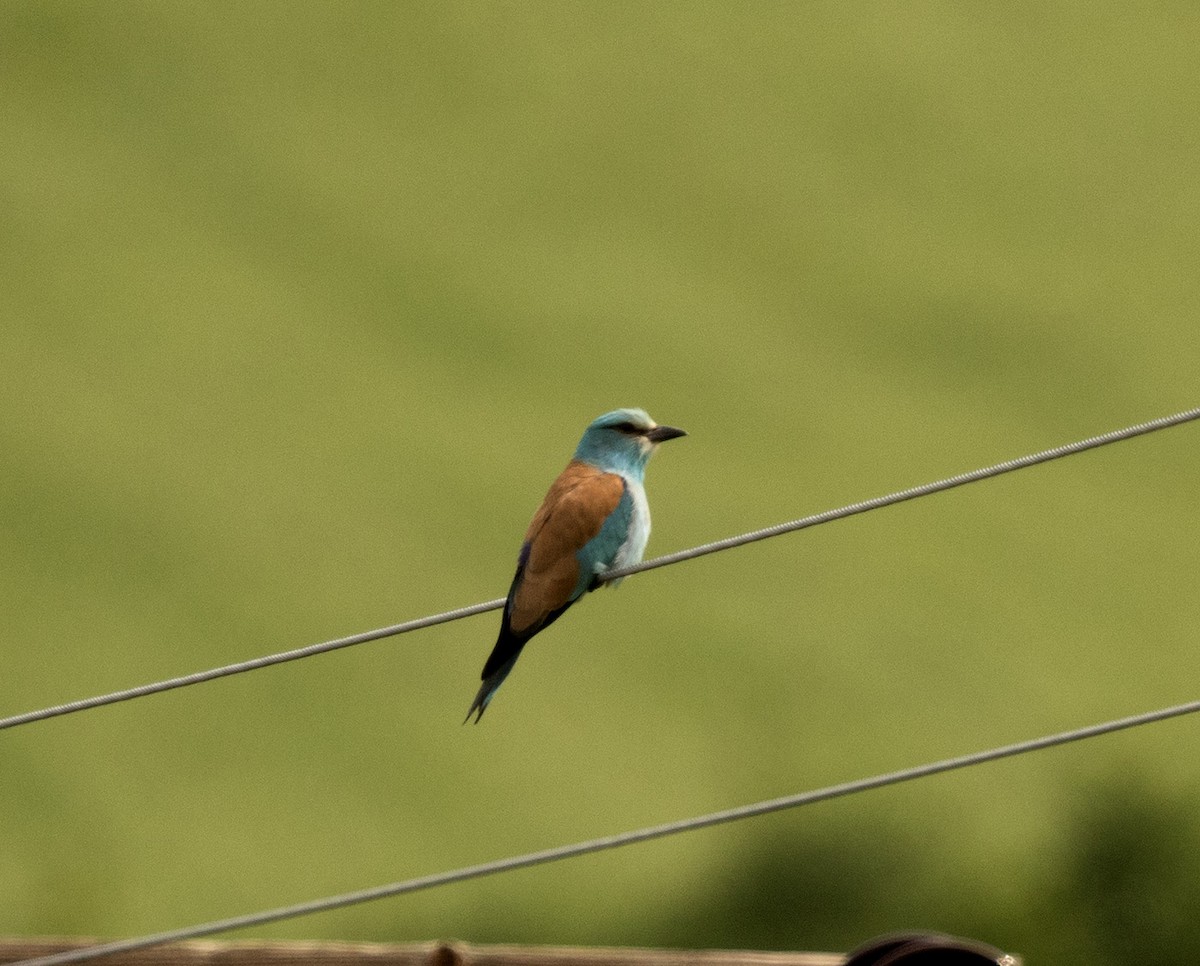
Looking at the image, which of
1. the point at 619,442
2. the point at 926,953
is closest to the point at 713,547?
the point at 926,953

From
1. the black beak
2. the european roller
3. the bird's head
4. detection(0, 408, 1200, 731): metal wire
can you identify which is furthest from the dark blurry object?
the black beak

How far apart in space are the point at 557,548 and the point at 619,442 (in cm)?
54

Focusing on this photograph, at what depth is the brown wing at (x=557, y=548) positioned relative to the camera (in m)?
5.12

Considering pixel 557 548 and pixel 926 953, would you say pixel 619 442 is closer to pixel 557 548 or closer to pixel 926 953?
pixel 557 548

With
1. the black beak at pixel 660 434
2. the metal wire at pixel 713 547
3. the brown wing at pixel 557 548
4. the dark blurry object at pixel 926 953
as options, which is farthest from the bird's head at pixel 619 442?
the dark blurry object at pixel 926 953

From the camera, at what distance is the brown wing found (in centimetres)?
512

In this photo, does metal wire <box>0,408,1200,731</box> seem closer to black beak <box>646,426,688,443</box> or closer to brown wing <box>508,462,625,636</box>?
brown wing <box>508,462,625,636</box>

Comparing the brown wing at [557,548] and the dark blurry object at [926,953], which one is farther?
the brown wing at [557,548]

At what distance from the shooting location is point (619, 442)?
562cm

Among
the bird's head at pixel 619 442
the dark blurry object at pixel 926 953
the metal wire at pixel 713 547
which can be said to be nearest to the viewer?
the dark blurry object at pixel 926 953

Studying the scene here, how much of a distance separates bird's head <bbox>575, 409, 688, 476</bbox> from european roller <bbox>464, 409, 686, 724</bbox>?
0.07ft

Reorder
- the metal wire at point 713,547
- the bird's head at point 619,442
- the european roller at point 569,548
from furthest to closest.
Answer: the bird's head at point 619,442 < the european roller at point 569,548 < the metal wire at point 713,547

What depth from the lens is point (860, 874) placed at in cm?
1366

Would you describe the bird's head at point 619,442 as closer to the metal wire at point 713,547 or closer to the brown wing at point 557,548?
the brown wing at point 557,548
